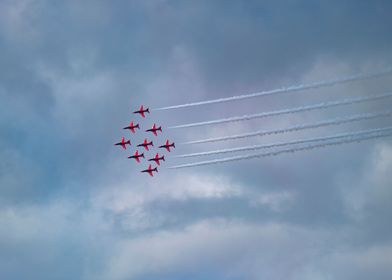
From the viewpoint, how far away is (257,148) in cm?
17062

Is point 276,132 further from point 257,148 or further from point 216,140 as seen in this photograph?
point 216,140

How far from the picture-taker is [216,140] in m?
178

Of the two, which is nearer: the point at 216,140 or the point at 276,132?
the point at 276,132

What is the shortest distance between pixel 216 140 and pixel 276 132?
16.9 metres

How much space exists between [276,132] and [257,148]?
6.21 m

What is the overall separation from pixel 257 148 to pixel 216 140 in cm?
1179

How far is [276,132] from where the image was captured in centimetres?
16700

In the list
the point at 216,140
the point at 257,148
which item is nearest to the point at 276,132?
the point at 257,148
